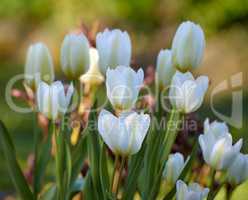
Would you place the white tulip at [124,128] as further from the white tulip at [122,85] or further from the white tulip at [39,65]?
the white tulip at [39,65]

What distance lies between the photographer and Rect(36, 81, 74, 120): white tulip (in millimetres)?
797

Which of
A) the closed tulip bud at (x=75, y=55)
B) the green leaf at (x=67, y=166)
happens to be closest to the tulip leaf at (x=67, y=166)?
the green leaf at (x=67, y=166)

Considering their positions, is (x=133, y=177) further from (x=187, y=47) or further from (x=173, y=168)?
(x=187, y=47)

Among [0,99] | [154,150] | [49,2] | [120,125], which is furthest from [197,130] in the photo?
[49,2]

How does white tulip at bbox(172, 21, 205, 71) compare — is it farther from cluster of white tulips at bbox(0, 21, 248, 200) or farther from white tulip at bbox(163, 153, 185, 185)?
white tulip at bbox(163, 153, 185, 185)

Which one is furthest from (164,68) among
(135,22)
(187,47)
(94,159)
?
(135,22)

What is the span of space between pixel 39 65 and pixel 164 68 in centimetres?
17

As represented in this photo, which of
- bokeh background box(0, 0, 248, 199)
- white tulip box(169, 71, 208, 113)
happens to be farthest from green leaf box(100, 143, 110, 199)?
bokeh background box(0, 0, 248, 199)

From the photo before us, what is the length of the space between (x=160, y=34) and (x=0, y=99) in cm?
139

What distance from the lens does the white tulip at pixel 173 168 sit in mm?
817

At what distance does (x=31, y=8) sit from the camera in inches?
186

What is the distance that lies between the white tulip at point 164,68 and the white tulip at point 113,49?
0.05m

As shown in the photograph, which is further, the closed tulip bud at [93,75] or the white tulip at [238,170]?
A: the closed tulip bud at [93,75]

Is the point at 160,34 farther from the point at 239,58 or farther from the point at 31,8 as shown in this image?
the point at 31,8
